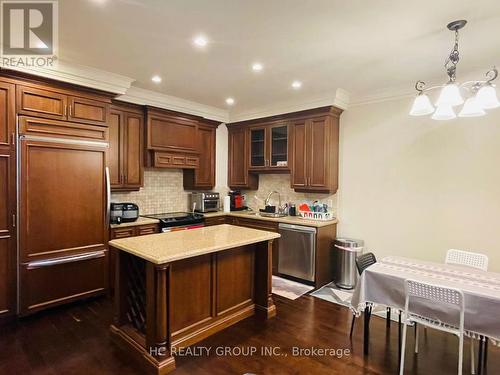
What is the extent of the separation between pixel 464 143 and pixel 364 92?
1.39 meters

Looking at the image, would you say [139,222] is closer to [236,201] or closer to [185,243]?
[185,243]

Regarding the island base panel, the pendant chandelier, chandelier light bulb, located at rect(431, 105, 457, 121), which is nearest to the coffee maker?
the island base panel

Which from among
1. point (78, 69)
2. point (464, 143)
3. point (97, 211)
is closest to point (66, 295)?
point (97, 211)

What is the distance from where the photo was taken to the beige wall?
10.9 ft

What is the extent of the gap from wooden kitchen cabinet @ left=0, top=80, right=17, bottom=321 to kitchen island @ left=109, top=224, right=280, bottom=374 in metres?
1.20

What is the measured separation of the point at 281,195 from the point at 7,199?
3.76 metres

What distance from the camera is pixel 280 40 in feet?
8.56

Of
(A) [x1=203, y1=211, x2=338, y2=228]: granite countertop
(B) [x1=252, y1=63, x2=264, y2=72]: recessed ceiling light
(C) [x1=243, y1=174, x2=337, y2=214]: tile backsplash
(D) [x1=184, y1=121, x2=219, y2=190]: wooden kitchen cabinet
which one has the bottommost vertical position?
(A) [x1=203, y1=211, x2=338, y2=228]: granite countertop

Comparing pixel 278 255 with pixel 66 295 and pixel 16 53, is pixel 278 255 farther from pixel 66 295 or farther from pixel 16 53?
pixel 16 53

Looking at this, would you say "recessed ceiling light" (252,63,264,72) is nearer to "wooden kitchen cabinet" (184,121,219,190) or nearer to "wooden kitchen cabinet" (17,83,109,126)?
"wooden kitchen cabinet" (17,83,109,126)

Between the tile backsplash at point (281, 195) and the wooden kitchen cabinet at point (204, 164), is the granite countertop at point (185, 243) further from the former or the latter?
the wooden kitchen cabinet at point (204, 164)

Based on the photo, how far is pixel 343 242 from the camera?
4145 mm

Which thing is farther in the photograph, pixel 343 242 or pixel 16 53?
pixel 343 242

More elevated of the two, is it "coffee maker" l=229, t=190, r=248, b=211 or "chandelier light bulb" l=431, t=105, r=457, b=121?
"chandelier light bulb" l=431, t=105, r=457, b=121
